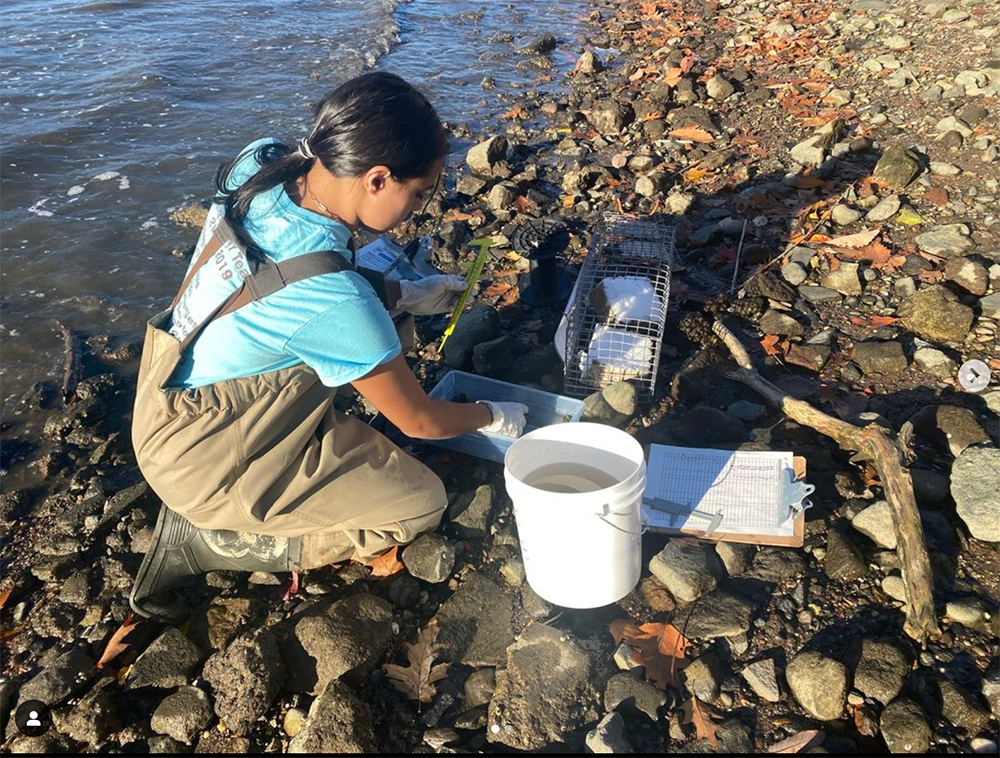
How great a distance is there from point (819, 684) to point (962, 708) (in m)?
0.47

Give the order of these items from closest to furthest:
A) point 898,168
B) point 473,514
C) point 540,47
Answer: point 473,514, point 898,168, point 540,47

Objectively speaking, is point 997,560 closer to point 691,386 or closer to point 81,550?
point 691,386

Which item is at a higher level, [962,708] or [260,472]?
[260,472]

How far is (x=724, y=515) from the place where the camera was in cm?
334

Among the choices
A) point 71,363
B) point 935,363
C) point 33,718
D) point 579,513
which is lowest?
point 71,363

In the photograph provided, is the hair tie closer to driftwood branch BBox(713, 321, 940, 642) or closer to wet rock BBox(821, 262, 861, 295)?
driftwood branch BBox(713, 321, 940, 642)

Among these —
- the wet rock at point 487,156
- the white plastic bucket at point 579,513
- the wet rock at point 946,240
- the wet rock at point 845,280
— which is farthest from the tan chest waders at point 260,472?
the wet rock at point 487,156

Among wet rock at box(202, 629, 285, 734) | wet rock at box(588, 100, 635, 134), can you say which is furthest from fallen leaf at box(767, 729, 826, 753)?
wet rock at box(588, 100, 635, 134)

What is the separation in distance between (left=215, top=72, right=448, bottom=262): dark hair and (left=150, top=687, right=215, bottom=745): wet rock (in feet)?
5.87

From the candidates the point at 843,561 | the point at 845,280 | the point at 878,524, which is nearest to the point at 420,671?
the point at 843,561

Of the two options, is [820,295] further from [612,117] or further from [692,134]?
[612,117]

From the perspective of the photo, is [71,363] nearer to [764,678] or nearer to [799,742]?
[764,678]

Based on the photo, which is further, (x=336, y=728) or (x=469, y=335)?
(x=469, y=335)

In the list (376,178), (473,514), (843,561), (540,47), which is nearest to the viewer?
(376,178)
